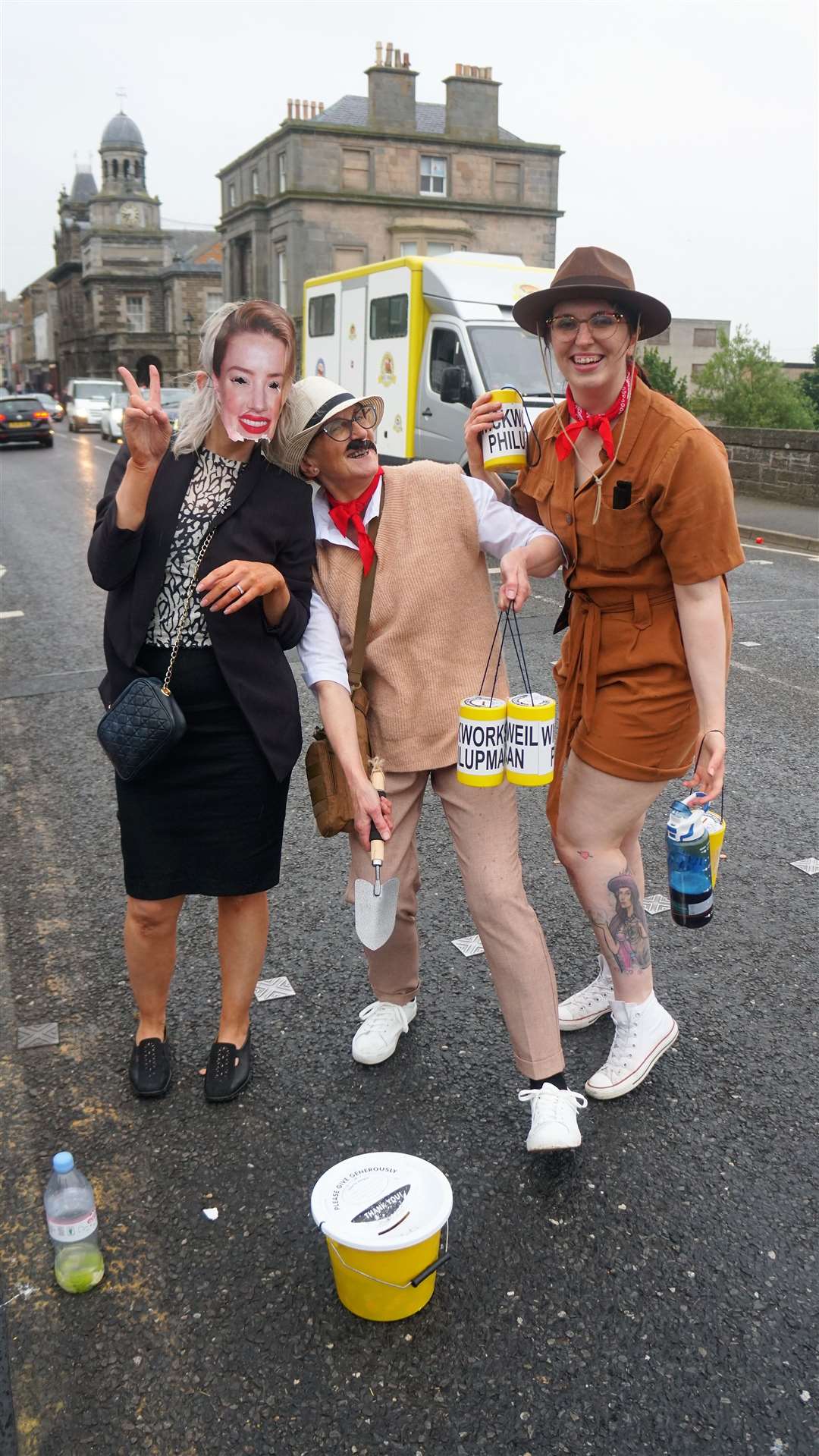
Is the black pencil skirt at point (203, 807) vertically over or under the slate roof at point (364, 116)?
under

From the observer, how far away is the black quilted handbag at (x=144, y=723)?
2.76 meters

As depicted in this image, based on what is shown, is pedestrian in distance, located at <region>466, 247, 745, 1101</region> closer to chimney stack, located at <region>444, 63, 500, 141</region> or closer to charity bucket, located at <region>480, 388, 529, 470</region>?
charity bucket, located at <region>480, 388, 529, 470</region>

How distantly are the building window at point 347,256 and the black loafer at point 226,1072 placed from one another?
156ft

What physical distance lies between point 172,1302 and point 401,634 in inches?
62.8

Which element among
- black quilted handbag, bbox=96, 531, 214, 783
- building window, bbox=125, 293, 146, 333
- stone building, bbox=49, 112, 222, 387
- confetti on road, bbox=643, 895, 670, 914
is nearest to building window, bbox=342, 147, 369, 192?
stone building, bbox=49, 112, 222, 387

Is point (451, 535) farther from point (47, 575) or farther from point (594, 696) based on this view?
point (47, 575)

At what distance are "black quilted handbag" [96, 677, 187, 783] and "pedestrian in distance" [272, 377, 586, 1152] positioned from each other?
357 millimetres

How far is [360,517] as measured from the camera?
2818mm

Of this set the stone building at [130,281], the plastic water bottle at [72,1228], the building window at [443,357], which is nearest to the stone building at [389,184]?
the stone building at [130,281]

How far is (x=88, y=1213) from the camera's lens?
2.53 metres

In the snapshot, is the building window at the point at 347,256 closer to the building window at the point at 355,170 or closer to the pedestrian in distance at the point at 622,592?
the building window at the point at 355,170

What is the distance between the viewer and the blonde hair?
2713 millimetres

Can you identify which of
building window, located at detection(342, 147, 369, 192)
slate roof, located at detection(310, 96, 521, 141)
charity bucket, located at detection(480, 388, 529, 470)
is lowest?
charity bucket, located at detection(480, 388, 529, 470)

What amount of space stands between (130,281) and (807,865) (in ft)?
311
